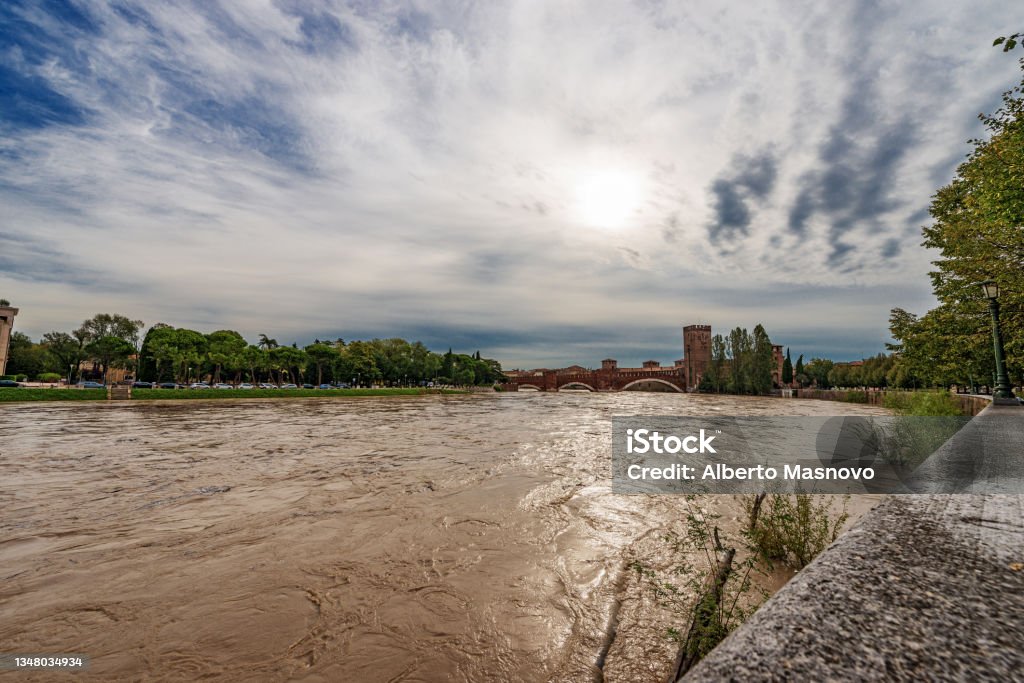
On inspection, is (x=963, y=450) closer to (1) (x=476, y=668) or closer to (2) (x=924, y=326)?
(1) (x=476, y=668)

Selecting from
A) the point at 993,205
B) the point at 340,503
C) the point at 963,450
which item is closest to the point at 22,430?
the point at 340,503

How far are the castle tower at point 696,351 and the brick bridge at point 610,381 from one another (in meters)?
2.61

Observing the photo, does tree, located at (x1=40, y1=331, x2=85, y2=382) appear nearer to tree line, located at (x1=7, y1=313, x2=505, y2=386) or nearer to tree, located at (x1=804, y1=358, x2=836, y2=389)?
tree line, located at (x1=7, y1=313, x2=505, y2=386)

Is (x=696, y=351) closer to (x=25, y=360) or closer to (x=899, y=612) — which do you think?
(x=899, y=612)

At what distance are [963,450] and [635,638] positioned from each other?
460 cm

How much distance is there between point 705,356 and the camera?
12962 centimetres

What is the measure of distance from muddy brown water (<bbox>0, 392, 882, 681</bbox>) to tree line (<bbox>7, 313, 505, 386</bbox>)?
209 ft

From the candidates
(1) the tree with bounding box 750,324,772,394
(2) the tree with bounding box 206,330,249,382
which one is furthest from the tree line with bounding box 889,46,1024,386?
(2) the tree with bounding box 206,330,249,382

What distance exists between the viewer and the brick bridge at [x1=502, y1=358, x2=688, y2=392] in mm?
126631

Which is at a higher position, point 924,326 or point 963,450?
point 924,326

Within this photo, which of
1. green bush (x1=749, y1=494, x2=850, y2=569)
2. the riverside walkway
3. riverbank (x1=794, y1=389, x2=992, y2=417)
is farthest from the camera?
riverbank (x1=794, y1=389, x2=992, y2=417)

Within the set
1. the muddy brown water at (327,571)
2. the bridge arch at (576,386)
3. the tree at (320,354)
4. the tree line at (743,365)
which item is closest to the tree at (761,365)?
the tree line at (743,365)

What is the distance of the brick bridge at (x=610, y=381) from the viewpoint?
415 feet

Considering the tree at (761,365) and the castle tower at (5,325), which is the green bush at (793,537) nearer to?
the castle tower at (5,325)
